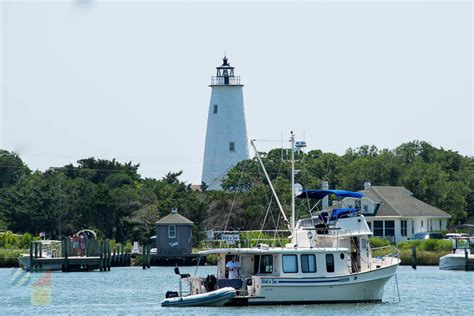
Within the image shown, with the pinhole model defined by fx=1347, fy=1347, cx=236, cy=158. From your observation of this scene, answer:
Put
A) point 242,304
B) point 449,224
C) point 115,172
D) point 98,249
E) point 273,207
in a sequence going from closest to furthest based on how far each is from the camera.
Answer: point 242,304 < point 98,249 < point 273,207 < point 449,224 < point 115,172

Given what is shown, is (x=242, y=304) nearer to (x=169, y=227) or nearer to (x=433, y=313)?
(x=433, y=313)

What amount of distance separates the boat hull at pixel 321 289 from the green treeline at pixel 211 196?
46.3 meters

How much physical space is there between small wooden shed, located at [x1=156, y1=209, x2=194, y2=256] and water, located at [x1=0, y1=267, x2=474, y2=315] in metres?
10.7

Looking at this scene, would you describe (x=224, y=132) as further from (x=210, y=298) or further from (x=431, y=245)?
(x=210, y=298)

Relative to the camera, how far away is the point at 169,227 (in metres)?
100

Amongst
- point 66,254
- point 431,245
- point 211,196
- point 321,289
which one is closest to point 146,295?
point 321,289

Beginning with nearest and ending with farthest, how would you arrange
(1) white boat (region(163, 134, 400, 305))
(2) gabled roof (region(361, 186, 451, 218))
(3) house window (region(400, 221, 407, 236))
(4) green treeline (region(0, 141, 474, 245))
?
(1) white boat (region(163, 134, 400, 305)), (2) gabled roof (region(361, 186, 451, 218)), (3) house window (region(400, 221, 407, 236)), (4) green treeline (region(0, 141, 474, 245))

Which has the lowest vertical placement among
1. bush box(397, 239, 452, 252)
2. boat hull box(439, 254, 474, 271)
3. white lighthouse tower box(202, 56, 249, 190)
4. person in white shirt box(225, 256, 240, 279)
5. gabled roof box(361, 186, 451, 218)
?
person in white shirt box(225, 256, 240, 279)

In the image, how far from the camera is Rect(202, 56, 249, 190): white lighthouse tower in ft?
431

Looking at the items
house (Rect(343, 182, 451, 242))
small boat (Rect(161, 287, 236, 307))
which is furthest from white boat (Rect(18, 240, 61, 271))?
small boat (Rect(161, 287, 236, 307))

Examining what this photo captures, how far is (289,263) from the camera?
53.3 m

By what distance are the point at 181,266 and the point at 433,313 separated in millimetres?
46754

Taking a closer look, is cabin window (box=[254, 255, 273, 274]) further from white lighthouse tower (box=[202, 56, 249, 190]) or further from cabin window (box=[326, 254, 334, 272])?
white lighthouse tower (box=[202, 56, 249, 190])

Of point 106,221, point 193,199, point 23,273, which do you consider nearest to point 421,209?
point 193,199
